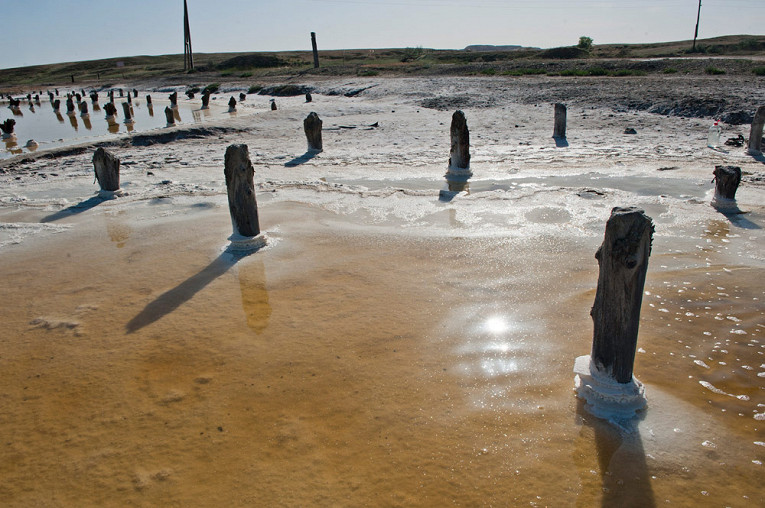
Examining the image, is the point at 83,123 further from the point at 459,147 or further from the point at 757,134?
the point at 757,134

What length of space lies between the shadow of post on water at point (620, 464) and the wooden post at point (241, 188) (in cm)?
507

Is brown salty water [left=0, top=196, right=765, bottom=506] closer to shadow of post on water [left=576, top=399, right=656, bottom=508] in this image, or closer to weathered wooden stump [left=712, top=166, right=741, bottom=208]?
shadow of post on water [left=576, top=399, right=656, bottom=508]

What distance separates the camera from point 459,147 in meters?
10.7

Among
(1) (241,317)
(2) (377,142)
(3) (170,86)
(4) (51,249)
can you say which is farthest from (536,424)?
(3) (170,86)

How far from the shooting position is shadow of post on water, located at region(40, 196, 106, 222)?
29.1 ft

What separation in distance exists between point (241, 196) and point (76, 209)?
14.3ft

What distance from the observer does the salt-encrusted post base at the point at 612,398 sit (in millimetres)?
3711

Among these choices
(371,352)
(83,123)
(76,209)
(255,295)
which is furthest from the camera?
(83,123)

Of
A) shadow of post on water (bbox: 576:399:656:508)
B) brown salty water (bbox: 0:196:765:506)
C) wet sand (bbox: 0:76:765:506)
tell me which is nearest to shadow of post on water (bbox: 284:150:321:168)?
wet sand (bbox: 0:76:765:506)

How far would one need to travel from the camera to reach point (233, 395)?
13.4 ft

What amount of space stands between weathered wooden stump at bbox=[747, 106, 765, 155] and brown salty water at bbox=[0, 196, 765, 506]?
5.48m

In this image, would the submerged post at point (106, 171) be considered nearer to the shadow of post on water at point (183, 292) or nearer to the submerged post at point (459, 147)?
the shadow of post on water at point (183, 292)

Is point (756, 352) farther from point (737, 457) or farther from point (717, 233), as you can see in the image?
point (717, 233)

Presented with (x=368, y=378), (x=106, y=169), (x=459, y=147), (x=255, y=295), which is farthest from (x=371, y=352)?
(x=106, y=169)
